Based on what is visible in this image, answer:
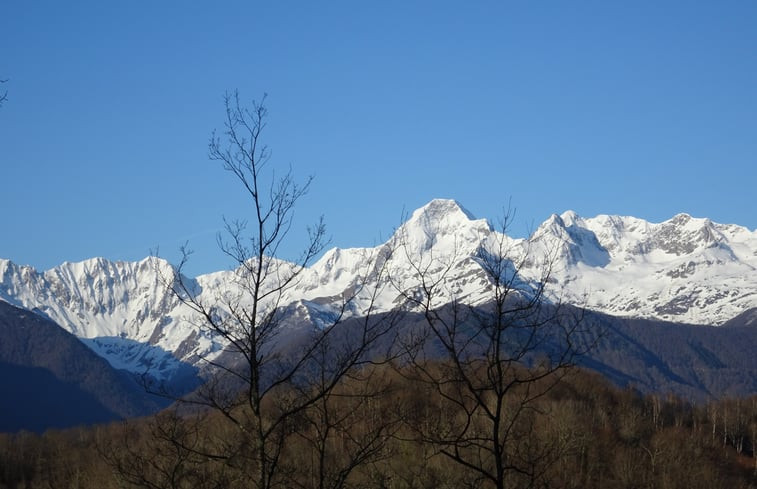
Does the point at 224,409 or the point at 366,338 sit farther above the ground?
the point at 366,338

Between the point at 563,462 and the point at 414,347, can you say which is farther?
the point at 563,462

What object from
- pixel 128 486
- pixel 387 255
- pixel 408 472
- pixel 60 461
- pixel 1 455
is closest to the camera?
pixel 387 255

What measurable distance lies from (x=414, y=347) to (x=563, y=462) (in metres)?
57.4

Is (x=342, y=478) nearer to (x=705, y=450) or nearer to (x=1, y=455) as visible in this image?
(x=705, y=450)

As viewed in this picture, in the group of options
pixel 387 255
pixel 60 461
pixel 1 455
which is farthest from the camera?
pixel 1 455

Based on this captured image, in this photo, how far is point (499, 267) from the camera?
45.4ft

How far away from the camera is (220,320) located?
16203 millimetres

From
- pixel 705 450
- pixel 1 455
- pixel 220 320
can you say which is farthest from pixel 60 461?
pixel 220 320

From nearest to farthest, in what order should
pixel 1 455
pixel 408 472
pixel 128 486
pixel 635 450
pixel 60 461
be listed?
pixel 128 486
pixel 408 472
pixel 635 450
pixel 60 461
pixel 1 455

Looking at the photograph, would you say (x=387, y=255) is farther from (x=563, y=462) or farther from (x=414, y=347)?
(x=563, y=462)

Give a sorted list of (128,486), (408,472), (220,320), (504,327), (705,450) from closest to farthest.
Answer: (504,327), (220,320), (128,486), (408,472), (705,450)

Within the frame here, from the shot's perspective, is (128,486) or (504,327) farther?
(128,486)

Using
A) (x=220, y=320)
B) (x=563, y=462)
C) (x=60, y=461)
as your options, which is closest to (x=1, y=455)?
(x=60, y=461)

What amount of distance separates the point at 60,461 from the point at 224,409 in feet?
303
